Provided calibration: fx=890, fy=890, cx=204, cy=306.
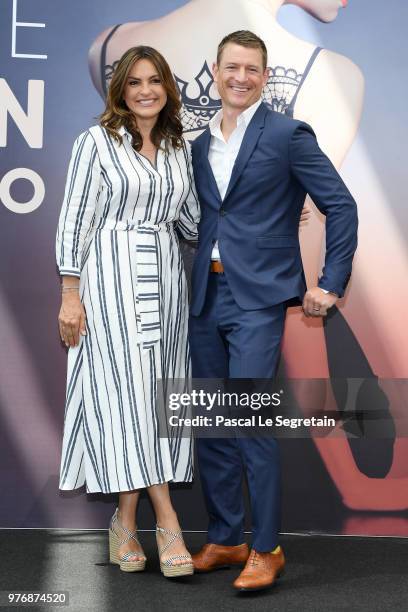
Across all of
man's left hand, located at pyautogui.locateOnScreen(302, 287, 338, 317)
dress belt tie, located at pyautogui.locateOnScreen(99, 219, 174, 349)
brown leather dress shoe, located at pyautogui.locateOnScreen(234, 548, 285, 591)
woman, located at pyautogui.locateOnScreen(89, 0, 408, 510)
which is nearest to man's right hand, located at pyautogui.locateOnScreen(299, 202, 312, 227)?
woman, located at pyautogui.locateOnScreen(89, 0, 408, 510)

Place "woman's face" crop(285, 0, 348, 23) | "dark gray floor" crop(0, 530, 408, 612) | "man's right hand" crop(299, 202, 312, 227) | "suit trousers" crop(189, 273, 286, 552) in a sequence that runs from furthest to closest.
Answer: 1. "woman's face" crop(285, 0, 348, 23)
2. "man's right hand" crop(299, 202, 312, 227)
3. "suit trousers" crop(189, 273, 286, 552)
4. "dark gray floor" crop(0, 530, 408, 612)

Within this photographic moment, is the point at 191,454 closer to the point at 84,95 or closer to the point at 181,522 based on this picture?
the point at 181,522

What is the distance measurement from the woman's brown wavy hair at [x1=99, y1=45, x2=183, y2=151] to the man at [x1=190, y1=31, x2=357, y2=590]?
0.16 m

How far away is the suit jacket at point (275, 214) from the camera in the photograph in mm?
2650

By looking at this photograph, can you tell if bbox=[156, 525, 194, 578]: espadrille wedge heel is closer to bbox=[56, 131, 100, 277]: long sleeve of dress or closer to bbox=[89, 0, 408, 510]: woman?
bbox=[89, 0, 408, 510]: woman

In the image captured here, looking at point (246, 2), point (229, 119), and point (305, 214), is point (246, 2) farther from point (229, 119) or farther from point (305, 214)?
point (305, 214)

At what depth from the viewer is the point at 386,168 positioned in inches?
126

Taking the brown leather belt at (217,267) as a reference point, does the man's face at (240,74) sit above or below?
above

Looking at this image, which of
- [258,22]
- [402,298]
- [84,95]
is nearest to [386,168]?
[402,298]

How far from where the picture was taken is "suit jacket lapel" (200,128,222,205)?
2.73 metres

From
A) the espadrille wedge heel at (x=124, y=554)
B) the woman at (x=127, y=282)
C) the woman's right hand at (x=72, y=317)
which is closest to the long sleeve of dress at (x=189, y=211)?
the woman at (x=127, y=282)

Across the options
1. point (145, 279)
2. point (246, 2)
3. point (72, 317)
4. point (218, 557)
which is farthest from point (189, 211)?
point (218, 557)

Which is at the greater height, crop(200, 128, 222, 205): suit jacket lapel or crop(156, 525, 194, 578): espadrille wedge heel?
crop(200, 128, 222, 205): suit jacket lapel

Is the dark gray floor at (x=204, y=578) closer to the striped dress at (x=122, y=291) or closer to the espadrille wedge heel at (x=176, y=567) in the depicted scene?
the espadrille wedge heel at (x=176, y=567)
